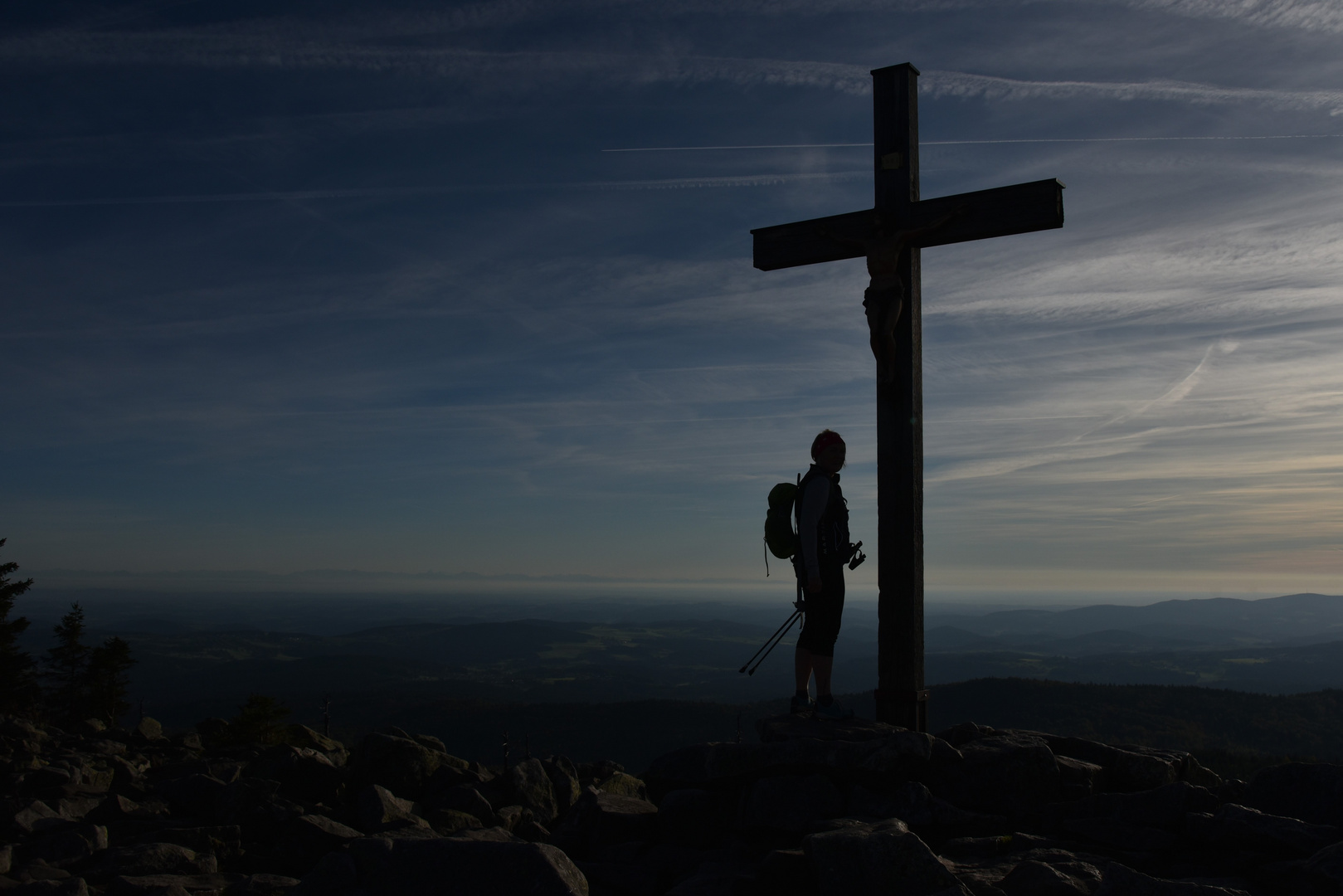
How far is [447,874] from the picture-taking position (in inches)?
211

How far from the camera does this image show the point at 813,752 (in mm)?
7004

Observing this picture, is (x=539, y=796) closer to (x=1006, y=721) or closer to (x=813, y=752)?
(x=813, y=752)

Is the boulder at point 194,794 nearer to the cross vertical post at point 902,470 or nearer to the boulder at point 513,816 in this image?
the boulder at point 513,816

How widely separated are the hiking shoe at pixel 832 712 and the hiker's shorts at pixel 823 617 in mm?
509

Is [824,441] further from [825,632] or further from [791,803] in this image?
[791,803]

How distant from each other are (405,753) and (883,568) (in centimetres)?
566

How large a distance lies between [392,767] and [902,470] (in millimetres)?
6434

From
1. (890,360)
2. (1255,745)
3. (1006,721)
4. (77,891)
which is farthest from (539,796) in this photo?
(1255,745)

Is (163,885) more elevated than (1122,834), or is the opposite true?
(1122,834)

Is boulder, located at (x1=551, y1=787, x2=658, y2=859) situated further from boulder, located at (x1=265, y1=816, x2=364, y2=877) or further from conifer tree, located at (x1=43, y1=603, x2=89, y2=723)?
conifer tree, located at (x1=43, y1=603, x2=89, y2=723)

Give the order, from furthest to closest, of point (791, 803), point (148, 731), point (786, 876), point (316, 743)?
point (148, 731), point (316, 743), point (791, 803), point (786, 876)

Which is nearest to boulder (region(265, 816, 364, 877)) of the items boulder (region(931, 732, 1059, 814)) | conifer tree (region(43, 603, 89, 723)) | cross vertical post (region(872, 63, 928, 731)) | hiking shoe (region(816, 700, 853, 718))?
hiking shoe (region(816, 700, 853, 718))

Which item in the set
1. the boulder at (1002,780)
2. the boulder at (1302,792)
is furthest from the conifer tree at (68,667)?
the boulder at (1302,792)

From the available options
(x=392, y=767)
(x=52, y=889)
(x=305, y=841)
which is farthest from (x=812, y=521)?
(x=52, y=889)
